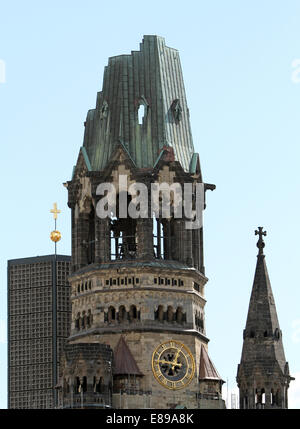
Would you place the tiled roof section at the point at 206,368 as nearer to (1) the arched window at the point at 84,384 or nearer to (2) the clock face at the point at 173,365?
(2) the clock face at the point at 173,365

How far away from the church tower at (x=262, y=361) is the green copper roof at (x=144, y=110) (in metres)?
12.4

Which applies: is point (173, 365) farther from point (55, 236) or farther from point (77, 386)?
point (55, 236)

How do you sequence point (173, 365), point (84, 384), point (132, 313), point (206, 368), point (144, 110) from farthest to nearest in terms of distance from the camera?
point (144, 110) < point (206, 368) < point (132, 313) < point (173, 365) < point (84, 384)

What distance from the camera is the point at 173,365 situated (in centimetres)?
17000

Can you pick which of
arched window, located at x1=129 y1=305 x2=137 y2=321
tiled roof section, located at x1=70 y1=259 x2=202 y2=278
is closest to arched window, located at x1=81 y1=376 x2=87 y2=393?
arched window, located at x1=129 y1=305 x2=137 y2=321

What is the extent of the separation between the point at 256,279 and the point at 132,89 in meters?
16.8

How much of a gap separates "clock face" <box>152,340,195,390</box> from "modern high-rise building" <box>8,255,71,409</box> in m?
14.6

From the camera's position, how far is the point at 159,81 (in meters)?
176

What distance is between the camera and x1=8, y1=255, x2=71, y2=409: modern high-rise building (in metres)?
182

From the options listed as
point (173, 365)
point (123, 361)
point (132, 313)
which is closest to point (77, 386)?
point (123, 361)

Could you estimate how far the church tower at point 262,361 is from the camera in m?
168

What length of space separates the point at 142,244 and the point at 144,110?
10.2 metres
